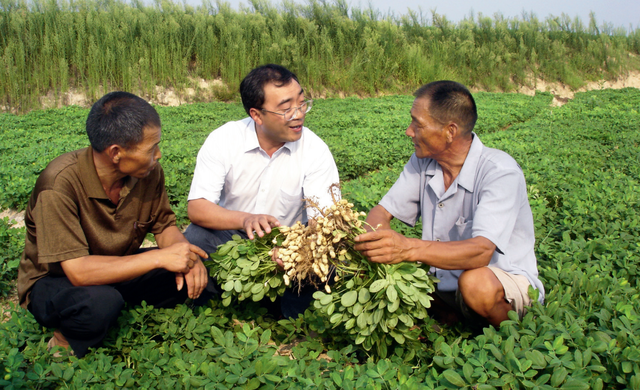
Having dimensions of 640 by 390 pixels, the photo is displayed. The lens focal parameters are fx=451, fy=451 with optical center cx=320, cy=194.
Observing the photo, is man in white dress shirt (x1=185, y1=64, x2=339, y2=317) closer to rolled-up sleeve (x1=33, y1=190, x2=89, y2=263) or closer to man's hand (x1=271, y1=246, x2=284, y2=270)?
man's hand (x1=271, y1=246, x2=284, y2=270)

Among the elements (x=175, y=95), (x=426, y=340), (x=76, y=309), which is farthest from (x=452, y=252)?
(x=175, y=95)

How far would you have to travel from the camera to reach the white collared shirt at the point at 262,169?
327cm

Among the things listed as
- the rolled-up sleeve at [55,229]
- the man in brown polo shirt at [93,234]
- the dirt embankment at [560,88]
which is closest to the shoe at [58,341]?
the man in brown polo shirt at [93,234]

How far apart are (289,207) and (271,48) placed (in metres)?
12.7

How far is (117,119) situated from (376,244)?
1470 millimetres

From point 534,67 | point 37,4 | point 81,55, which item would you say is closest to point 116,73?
point 81,55

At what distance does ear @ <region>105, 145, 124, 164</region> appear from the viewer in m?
2.38

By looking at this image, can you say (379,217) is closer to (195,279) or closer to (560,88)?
(195,279)

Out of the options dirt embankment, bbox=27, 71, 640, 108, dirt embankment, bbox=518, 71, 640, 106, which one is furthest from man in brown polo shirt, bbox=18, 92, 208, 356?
dirt embankment, bbox=518, 71, 640, 106

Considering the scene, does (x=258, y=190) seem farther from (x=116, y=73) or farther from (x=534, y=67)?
(x=534, y=67)

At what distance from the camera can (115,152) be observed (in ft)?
7.88

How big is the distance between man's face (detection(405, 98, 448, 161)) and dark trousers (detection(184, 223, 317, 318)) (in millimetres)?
1174

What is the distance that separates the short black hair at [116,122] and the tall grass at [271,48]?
38.9 ft

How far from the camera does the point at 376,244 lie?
6.88 ft
